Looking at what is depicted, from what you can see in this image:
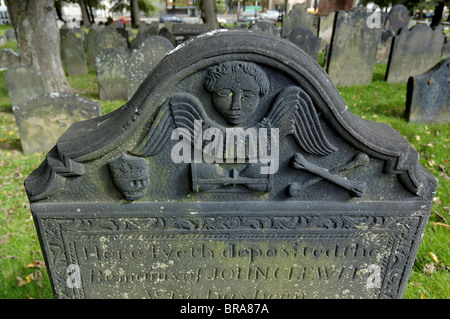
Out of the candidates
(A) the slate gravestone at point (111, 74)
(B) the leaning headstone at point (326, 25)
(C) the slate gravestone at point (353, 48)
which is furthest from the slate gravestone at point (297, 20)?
(A) the slate gravestone at point (111, 74)

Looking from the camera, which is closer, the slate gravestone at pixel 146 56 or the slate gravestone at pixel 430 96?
the slate gravestone at pixel 430 96

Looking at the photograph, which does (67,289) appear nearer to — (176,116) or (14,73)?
(176,116)

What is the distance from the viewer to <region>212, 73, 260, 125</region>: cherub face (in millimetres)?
1516

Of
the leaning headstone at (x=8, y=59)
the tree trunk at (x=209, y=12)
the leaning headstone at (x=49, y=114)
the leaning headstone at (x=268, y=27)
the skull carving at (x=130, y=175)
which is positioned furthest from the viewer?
the tree trunk at (x=209, y=12)

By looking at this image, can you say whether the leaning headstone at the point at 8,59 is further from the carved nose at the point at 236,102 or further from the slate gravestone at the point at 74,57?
the carved nose at the point at 236,102

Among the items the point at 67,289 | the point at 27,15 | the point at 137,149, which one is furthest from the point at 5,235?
the point at 27,15

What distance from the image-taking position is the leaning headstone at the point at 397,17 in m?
11.7

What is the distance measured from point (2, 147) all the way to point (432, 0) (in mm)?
16851

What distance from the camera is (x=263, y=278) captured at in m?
2.07

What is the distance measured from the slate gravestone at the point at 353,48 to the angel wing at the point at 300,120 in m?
6.96

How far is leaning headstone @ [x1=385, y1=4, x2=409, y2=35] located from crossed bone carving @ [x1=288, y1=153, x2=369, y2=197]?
481 inches

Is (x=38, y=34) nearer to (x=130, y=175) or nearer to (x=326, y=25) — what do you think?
(x=130, y=175)

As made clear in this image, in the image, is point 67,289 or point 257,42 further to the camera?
point 67,289

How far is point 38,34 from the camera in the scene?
6723mm
